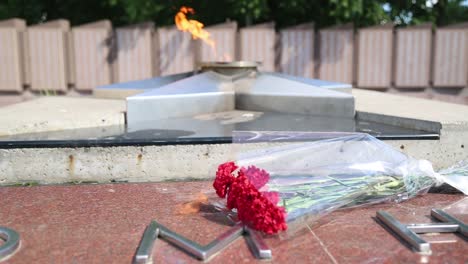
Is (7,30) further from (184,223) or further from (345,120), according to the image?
(184,223)

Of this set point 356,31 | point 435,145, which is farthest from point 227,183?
point 356,31

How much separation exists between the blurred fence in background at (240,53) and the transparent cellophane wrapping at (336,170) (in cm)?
762

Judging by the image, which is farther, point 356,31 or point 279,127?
point 356,31

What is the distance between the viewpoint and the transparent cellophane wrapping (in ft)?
6.63

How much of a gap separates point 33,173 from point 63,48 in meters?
7.95

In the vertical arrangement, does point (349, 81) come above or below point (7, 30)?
below

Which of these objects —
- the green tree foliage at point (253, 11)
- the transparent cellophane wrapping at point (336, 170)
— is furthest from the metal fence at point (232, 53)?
the transparent cellophane wrapping at point (336, 170)

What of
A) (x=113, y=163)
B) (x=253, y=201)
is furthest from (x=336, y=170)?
(x=113, y=163)

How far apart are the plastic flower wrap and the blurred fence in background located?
25.0 feet

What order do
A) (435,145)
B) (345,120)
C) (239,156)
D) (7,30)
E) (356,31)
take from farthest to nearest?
(356,31), (7,30), (345,120), (435,145), (239,156)

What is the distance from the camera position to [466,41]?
974 cm

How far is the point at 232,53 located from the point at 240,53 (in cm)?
21

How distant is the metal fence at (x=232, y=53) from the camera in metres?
9.73

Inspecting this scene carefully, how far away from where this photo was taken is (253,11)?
34.0 feet
